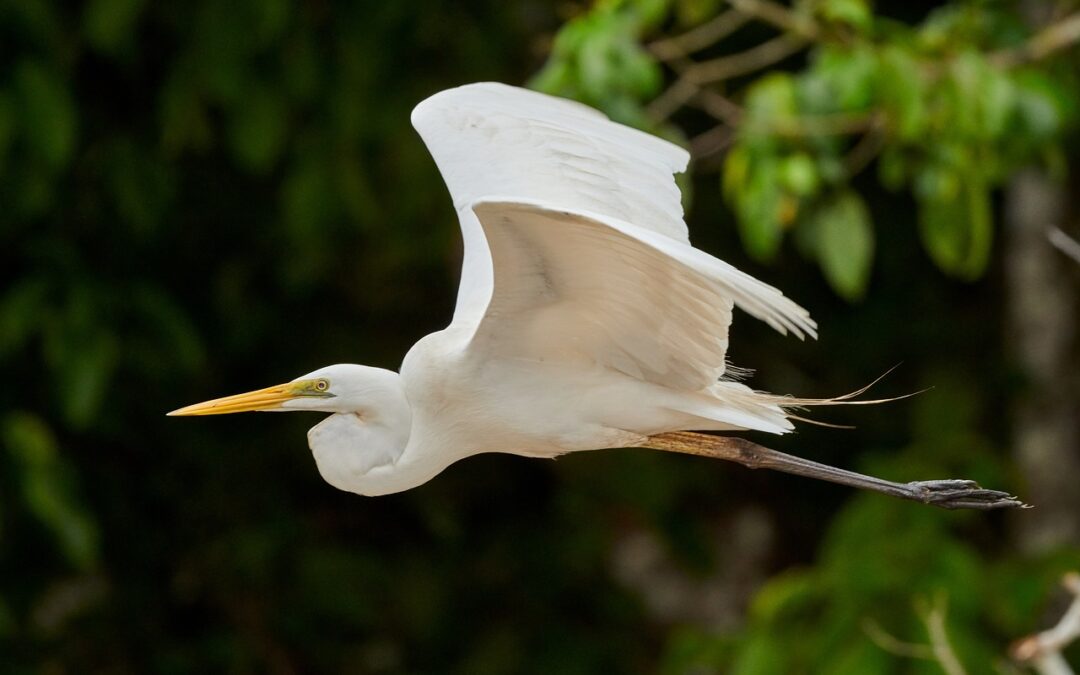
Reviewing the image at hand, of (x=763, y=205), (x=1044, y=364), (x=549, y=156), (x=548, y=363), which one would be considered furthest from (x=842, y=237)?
(x=1044, y=364)

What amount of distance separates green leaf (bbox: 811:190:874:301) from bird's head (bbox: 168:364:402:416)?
1.58m

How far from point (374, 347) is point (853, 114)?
2339 millimetres

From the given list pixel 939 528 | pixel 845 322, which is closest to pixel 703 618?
pixel 845 322

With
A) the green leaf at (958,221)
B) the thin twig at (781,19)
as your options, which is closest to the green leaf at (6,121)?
the thin twig at (781,19)

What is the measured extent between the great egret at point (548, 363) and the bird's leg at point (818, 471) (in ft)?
0.18

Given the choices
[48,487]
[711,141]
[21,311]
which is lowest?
[48,487]

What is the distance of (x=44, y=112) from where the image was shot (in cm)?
460

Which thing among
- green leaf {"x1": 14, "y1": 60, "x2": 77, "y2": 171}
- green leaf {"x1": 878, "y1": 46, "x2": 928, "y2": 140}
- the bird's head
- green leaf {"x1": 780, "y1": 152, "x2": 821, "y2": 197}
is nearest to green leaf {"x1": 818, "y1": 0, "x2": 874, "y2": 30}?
green leaf {"x1": 878, "y1": 46, "x2": 928, "y2": 140}

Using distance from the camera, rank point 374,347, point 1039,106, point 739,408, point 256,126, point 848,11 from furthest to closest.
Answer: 1. point 374,347
2. point 256,126
3. point 1039,106
4. point 848,11
5. point 739,408

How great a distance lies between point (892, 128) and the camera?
3867 mm

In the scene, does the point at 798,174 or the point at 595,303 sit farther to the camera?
the point at 798,174

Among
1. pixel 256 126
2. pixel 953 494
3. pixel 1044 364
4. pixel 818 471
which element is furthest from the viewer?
pixel 1044 364

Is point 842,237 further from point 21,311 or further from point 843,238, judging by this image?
point 21,311

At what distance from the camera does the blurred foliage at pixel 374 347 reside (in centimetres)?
402
